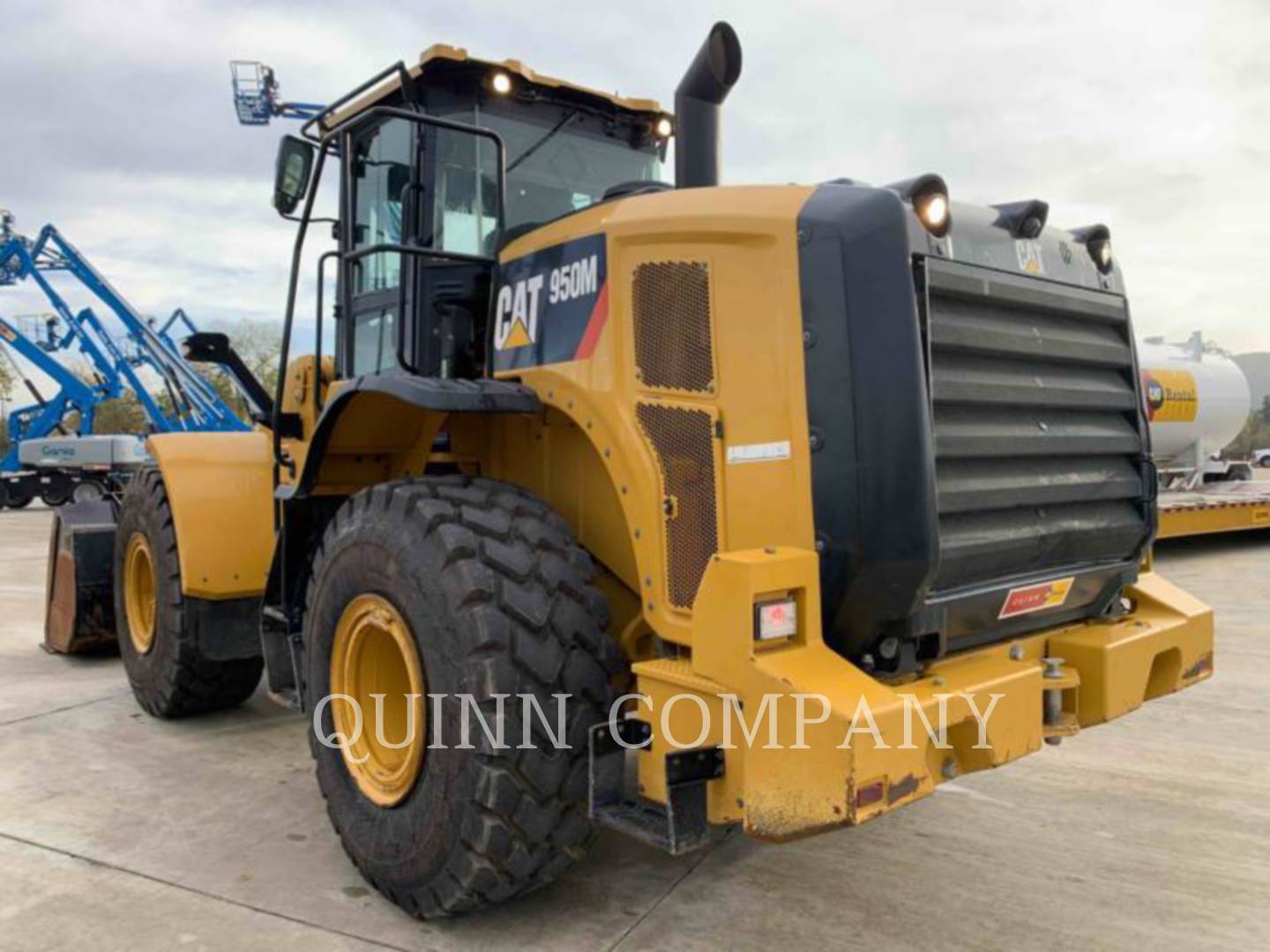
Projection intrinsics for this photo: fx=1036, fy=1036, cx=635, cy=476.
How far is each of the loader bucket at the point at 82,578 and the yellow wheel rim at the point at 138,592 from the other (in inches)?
31.2

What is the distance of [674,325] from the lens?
304cm

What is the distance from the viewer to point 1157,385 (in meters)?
13.8

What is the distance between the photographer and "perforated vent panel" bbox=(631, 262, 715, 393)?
2.97 m

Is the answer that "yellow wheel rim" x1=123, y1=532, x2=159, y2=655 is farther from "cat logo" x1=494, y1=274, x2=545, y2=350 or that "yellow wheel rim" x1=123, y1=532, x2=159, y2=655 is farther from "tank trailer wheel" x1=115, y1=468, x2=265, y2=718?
"cat logo" x1=494, y1=274, x2=545, y2=350

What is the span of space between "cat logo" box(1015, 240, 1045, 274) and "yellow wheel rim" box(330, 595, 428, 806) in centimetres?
229

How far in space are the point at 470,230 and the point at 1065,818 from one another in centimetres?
325

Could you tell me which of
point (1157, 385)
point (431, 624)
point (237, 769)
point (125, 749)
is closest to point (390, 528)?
point (431, 624)

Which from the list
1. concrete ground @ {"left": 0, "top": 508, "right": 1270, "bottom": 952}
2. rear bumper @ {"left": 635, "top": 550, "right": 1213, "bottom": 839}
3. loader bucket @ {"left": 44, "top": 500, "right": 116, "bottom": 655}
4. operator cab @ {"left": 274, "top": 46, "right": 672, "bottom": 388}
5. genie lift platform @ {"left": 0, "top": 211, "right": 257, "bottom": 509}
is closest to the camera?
rear bumper @ {"left": 635, "top": 550, "right": 1213, "bottom": 839}

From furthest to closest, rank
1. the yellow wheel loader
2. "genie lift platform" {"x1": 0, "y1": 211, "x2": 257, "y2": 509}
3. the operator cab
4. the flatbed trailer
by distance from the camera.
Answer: "genie lift platform" {"x1": 0, "y1": 211, "x2": 257, "y2": 509} < the flatbed trailer < the operator cab < the yellow wheel loader

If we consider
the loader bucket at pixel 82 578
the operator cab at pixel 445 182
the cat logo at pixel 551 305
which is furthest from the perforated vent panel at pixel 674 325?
the loader bucket at pixel 82 578

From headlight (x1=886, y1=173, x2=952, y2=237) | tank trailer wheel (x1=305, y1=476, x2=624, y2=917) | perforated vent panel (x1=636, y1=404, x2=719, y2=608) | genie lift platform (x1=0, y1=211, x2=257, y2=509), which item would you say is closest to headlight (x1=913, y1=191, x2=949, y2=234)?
headlight (x1=886, y1=173, x2=952, y2=237)

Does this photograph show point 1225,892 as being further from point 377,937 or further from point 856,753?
point 377,937

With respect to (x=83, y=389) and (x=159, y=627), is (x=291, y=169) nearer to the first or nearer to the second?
(x=159, y=627)

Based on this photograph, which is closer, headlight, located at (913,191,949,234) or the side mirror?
headlight, located at (913,191,949,234)
